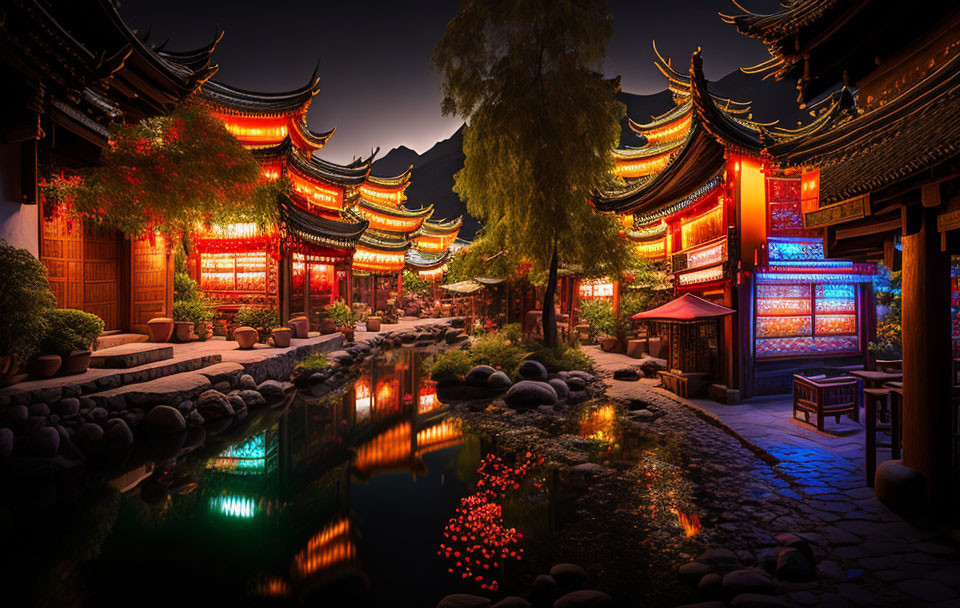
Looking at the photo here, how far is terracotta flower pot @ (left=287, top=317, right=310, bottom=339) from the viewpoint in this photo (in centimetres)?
1551

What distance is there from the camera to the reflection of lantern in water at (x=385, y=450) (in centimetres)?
638

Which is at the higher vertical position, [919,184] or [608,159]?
[608,159]

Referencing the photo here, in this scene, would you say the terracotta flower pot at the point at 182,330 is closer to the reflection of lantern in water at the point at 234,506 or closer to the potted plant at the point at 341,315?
the potted plant at the point at 341,315

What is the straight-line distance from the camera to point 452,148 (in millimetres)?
102125

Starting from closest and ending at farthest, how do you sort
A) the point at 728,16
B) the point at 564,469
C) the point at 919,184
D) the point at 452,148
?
the point at 919,184
the point at 564,469
the point at 728,16
the point at 452,148

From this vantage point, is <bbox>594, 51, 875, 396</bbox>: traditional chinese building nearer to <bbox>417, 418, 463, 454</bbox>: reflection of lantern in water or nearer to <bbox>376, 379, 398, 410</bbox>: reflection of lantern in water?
<bbox>417, 418, 463, 454</bbox>: reflection of lantern in water

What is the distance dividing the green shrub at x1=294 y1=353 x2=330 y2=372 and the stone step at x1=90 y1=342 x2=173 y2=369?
331 centimetres

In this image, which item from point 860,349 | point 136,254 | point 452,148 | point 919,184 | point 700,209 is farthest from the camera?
point 452,148

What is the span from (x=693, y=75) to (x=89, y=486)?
10.8 metres

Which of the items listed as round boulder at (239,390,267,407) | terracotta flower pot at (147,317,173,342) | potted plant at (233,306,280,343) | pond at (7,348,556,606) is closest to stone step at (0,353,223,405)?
round boulder at (239,390,267,407)

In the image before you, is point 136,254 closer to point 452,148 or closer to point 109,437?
point 109,437

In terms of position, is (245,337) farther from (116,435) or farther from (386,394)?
(116,435)

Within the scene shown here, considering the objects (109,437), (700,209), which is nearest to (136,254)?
(109,437)

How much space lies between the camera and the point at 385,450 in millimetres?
6926
